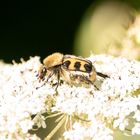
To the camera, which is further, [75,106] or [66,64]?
[66,64]

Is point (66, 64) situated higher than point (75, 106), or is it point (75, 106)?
point (66, 64)

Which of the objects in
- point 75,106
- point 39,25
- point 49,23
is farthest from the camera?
point 49,23

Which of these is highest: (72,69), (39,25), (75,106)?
(39,25)

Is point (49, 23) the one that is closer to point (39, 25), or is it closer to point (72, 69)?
point (39, 25)

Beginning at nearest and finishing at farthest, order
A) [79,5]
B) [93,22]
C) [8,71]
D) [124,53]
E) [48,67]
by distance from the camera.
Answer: [48,67], [8,71], [124,53], [93,22], [79,5]

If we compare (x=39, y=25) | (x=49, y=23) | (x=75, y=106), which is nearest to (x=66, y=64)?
(x=75, y=106)

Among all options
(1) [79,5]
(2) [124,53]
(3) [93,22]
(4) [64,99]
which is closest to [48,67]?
(4) [64,99]

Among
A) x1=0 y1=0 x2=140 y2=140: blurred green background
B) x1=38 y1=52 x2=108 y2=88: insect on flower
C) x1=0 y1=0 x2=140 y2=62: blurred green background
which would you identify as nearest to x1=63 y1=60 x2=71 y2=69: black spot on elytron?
x1=38 y1=52 x2=108 y2=88: insect on flower

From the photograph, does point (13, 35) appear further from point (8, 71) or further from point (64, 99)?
point (64, 99)
